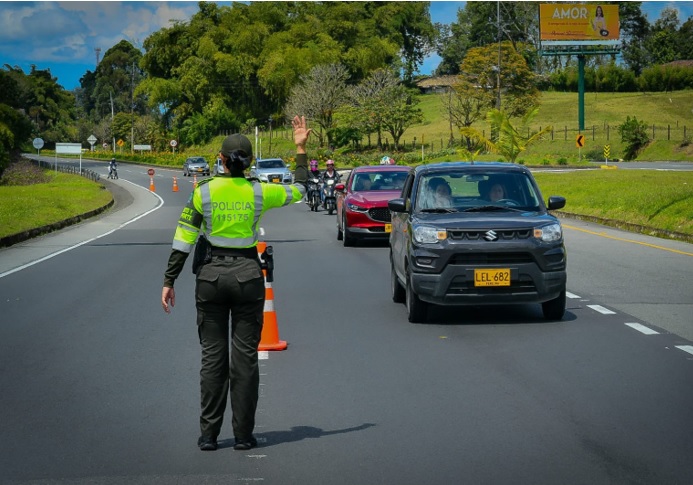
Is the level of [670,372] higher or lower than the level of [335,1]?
lower

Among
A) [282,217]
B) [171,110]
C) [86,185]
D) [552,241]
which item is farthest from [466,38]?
[552,241]

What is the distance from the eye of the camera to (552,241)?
39.2 ft

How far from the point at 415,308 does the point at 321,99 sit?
85.2 m

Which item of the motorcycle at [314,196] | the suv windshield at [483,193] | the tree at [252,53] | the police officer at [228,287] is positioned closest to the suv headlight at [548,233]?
the suv windshield at [483,193]

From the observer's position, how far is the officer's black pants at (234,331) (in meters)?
6.71

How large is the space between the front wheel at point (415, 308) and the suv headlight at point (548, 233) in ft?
4.89

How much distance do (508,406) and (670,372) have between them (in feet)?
6.49

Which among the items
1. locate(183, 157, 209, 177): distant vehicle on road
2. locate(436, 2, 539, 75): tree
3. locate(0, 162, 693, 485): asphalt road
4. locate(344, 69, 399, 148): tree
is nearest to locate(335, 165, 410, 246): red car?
locate(0, 162, 693, 485): asphalt road

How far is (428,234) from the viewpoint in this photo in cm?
1198

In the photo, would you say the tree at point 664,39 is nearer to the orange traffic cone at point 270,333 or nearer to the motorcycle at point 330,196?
the motorcycle at point 330,196

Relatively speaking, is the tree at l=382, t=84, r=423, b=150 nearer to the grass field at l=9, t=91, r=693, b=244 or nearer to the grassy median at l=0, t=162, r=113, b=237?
the grass field at l=9, t=91, r=693, b=244

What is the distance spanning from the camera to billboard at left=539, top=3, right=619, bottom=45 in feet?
297

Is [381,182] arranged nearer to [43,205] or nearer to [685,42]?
[43,205]

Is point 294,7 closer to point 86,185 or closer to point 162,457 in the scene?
point 86,185
